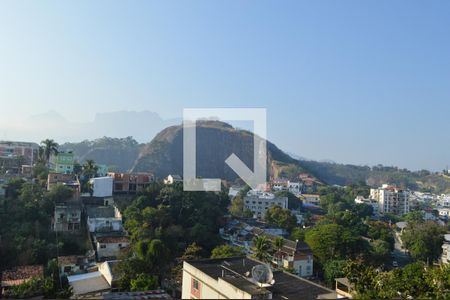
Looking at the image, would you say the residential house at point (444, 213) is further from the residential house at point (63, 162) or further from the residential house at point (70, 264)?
the residential house at point (70, 264)

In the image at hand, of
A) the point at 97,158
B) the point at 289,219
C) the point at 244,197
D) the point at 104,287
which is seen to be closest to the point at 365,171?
the point at 97,158

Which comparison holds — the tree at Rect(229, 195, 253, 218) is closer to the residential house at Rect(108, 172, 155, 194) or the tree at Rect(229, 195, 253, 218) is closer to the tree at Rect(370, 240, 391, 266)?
the residential house at Rect(108, 172, 155, 194)

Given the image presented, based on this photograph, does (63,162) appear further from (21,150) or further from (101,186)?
(21,150)

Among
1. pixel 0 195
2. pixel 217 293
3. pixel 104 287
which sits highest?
pixel 0 195

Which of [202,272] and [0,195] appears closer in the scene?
[202,272]

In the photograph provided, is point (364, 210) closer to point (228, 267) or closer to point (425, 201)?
point (425, 201)

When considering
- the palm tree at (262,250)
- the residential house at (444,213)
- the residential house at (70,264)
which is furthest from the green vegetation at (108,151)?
the palm tree at (262,250)
